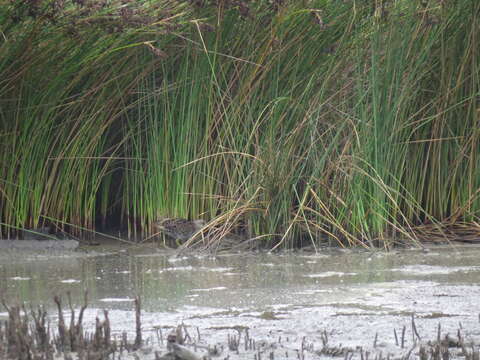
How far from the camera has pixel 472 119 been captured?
5.45m

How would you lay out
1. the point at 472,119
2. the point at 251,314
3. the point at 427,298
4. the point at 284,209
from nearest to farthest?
1. the point at 251,314
2. the point at 427,298
3. the point at 284,209
4. the point at 472,119

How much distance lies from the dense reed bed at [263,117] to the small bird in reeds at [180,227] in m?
0.13

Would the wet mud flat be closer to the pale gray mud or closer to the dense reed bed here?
the pale gray mud

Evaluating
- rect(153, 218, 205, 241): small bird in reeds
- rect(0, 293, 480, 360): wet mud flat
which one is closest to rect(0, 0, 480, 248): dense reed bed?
rect(153, 218, 205, 241): small bird in reeds

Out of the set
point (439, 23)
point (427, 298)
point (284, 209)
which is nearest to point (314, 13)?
point (439, 23)

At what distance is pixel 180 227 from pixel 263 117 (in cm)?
85

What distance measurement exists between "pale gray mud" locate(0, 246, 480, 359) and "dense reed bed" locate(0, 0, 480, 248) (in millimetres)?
340

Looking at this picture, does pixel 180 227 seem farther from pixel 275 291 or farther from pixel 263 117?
pixel 275 291

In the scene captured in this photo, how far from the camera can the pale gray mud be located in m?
3.05

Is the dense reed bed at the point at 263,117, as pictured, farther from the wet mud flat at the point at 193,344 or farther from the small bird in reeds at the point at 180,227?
the wet mud flat at the point at 193,344

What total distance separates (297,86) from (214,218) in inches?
37.7

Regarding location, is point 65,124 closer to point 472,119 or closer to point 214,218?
point 214,218

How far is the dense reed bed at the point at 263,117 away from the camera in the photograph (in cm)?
513

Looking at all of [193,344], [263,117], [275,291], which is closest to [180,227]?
[263,117]
